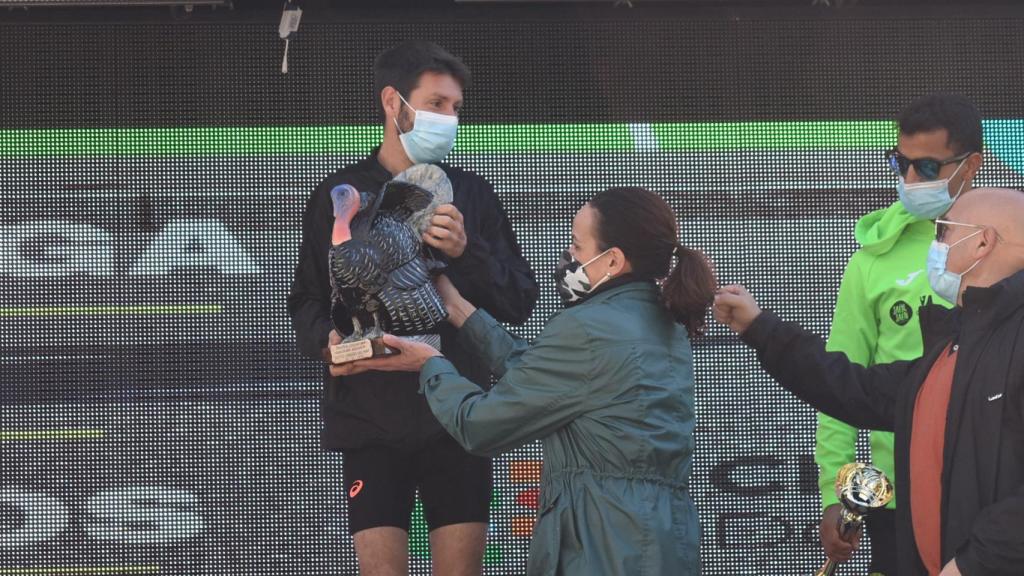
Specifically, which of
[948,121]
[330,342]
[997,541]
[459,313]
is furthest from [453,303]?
[948,121]

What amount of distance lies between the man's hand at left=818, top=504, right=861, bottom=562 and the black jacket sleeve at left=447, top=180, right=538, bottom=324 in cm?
93

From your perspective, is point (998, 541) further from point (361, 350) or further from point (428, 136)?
point (428, 136)

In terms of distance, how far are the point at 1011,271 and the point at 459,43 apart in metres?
2.31

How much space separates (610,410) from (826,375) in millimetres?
680

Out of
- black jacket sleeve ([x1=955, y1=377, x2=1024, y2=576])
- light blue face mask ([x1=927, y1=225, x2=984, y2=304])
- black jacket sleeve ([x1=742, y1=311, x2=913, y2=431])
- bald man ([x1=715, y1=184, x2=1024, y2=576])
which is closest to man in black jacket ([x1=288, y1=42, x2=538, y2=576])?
black jacket sleeve ([x1=742, y1=311, x2=913, y2=431])

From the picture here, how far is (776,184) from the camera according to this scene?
4812mm

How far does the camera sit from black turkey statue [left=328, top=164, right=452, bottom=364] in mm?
3186

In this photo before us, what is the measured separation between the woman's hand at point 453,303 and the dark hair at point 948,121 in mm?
1344

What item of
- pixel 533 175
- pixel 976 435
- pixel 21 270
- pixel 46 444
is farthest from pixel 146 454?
pixel 976 435

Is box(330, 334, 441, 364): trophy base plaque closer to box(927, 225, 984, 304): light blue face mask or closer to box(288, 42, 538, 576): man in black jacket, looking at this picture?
box(288, 42, 538, 576): man in black jacket

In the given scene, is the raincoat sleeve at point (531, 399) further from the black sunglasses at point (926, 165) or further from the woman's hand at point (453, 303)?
the black sunglasses at point (926, 165)

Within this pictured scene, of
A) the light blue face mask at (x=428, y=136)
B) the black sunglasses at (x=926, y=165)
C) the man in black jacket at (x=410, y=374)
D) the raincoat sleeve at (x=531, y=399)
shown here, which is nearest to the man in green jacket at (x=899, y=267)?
the black sunglasses at (x=926, y=165)

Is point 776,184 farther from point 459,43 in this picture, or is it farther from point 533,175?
point 459,43

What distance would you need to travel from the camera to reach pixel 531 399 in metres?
2.96
